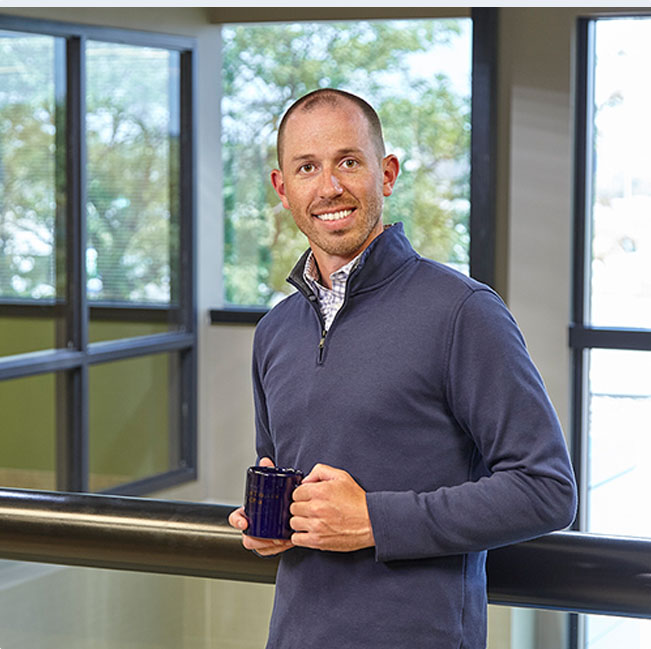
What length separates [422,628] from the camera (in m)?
1.18

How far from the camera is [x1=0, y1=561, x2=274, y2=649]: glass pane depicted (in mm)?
1468

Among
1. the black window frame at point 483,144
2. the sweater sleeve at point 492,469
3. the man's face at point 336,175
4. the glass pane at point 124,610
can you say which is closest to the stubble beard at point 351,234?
the man's face at point 336,175

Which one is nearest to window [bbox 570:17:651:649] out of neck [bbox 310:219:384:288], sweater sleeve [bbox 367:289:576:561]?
neck [bbox 310:219:384:288]

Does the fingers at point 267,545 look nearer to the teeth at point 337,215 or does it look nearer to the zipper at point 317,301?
the zipper at point 317,301

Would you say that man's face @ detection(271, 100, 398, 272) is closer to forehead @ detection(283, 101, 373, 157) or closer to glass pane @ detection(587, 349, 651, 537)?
forehead @ detection(283, 101, 373, 157)

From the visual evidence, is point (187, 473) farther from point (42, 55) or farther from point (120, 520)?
point (120, 520)

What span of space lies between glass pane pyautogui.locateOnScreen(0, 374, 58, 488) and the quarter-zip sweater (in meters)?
3.98

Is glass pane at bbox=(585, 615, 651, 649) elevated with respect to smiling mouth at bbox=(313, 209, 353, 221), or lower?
lower

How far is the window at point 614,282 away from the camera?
17.8ft

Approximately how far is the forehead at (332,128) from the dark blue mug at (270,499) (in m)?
0.38

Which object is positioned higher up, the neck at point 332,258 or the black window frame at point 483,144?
the black window frame at point 483,144

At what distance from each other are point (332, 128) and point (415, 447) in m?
0.38

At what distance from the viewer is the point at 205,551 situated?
4.70 ft

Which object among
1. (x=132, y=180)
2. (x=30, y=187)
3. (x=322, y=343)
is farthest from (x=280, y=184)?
(x=132, y=180)
